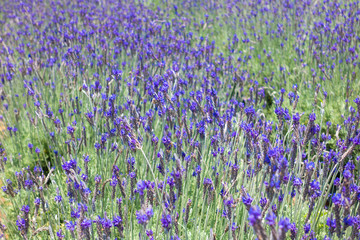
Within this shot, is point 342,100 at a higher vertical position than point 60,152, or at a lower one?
higher

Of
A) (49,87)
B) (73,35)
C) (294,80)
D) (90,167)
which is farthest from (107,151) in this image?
(294,80)

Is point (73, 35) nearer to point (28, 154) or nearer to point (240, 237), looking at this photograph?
point (28, 154)

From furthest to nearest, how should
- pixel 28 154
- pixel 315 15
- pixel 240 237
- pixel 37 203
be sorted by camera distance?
pixel 315 15, pixel 28 154, pixel 37 203, pixel 240 237

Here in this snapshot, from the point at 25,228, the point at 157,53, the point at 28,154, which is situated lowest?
the point at 28,154

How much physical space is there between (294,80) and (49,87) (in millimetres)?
2688

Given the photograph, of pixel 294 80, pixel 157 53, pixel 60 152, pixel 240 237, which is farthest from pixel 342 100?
pixel 60 152

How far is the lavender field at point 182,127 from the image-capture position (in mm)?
1688

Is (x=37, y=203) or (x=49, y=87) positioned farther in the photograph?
(x=49, y=87)

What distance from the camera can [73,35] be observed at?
421 centimetres

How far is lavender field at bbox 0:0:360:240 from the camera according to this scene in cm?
169

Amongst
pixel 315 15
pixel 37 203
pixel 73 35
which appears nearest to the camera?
pixel 37 203

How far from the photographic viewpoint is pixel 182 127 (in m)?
2.44

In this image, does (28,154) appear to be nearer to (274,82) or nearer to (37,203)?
(37,203)

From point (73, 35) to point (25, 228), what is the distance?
9.32 feet
